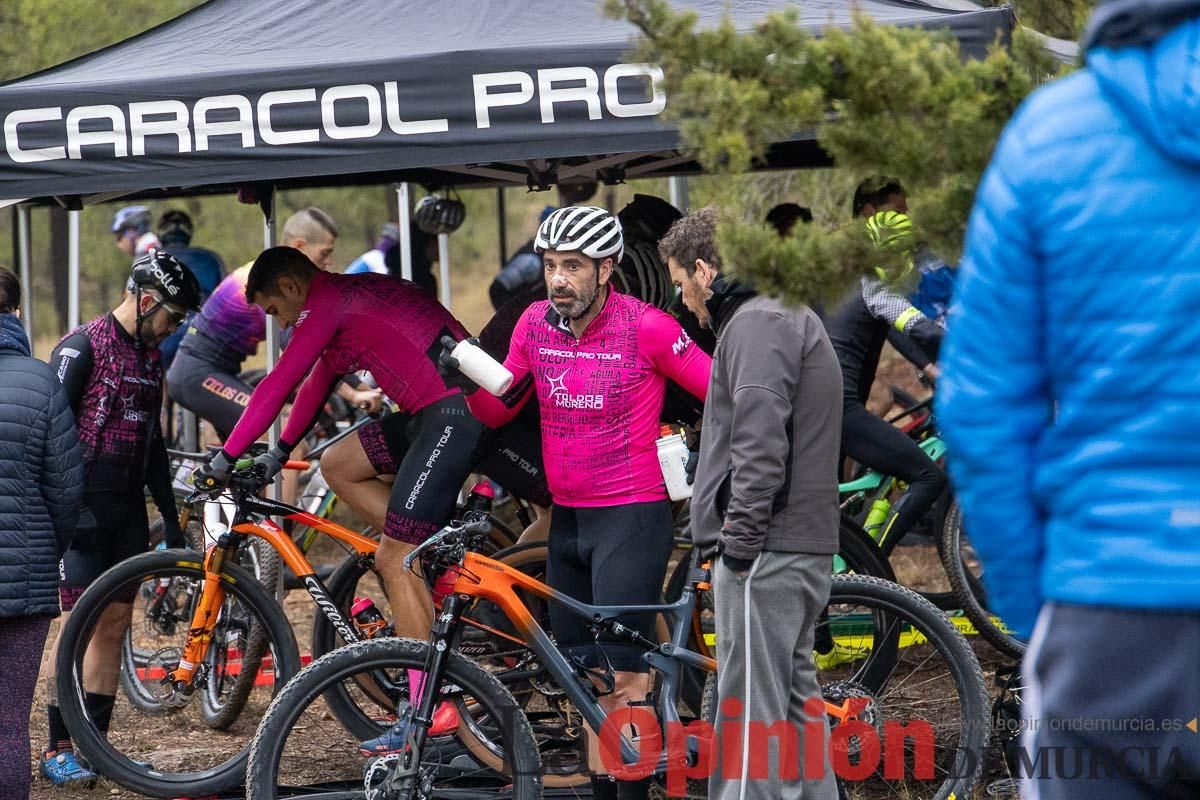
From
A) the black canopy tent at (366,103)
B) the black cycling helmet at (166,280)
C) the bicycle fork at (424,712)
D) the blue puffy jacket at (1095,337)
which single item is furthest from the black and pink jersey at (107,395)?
the blue puffy jacket at (1095,337)

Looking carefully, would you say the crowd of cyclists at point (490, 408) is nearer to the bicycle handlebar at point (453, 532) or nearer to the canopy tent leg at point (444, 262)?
the bicycle handlebar at point (453, 532)

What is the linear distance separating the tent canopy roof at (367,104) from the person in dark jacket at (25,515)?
2.24ft

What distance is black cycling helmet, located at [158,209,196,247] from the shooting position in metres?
10.7

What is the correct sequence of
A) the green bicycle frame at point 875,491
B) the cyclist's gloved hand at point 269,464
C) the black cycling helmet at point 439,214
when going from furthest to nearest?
the black cycling helmet at point 439,214, the green bicycle frame at point 875,491, the cyclist's gloved hand at point 269,464

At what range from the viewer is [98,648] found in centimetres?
575

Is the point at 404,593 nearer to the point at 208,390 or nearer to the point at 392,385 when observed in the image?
the point at 392,385

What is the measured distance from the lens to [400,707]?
4660mm

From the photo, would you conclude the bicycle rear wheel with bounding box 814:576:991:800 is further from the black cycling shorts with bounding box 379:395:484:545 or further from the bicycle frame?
the black cycling shorts with bounding box 379:395:484:545

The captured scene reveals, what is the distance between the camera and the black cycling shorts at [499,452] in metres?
5.74

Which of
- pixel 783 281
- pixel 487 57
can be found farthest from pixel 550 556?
pixel 783 281

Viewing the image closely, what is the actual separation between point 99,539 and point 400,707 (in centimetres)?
201

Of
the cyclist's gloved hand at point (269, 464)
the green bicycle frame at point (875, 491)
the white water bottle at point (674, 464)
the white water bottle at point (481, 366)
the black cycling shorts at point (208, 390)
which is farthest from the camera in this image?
the black cycling shorts at point (208, 390)

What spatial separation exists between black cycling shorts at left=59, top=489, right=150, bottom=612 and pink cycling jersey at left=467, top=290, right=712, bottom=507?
2117 millimetres

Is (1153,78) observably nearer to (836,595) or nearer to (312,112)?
(836,595)
